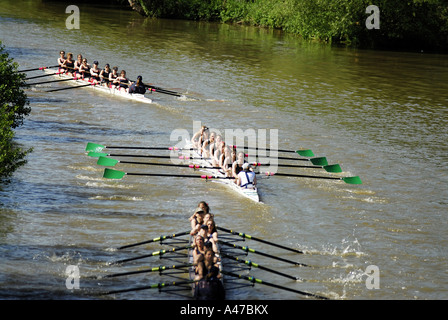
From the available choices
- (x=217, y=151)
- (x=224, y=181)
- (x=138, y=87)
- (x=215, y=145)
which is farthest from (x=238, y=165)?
(x=138, y=87)

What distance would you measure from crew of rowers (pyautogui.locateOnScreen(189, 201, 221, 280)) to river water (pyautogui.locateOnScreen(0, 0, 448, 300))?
1.03m

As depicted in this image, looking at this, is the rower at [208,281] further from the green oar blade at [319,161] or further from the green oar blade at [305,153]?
the green oar blade at [305,153]

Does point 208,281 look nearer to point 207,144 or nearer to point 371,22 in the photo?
point 207,144

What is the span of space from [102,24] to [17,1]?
17.6 metres

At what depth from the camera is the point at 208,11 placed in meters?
64.1

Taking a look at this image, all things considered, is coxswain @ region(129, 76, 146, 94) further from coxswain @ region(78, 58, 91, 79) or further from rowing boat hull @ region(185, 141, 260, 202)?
rowing boat hull @ region(185, 141, 260, 202)

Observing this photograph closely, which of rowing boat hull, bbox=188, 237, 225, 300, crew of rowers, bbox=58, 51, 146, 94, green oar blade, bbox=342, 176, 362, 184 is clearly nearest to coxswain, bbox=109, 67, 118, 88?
crew of rowers, bbox=58, 51, 146, 94

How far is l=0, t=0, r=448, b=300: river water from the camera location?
14.2 metres

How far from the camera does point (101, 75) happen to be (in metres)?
31.9

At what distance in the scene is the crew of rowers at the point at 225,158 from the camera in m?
18.5

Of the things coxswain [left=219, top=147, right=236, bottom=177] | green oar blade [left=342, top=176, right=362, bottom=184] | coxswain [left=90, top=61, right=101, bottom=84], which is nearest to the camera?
coxswain [left=219, top=147, right=236, bottom=177]

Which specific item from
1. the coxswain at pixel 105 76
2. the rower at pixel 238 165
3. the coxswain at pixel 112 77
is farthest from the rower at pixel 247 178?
the coxswain at pixel 105 76

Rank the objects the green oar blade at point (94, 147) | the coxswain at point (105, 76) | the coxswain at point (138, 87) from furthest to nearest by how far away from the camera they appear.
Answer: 1. the coxswain at point (105, 76)
2. the coxswain at point (138, 87)
3. the green oar blade at point (94, 147)

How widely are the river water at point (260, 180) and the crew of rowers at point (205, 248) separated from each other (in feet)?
3.39
